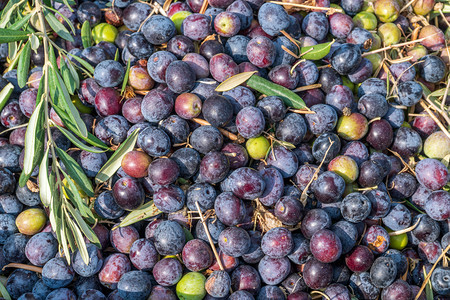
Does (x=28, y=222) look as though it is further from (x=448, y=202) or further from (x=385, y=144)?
(x=448, y=202)

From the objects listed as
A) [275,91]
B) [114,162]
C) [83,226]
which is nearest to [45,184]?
[83,226]

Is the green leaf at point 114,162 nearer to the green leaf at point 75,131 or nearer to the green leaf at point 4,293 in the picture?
the green leaf at point 75,131

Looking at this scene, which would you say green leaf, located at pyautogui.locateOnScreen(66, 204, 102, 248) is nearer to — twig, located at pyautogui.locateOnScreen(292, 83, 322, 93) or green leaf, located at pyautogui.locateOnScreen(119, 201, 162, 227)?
green leaf, located at pyautogui.locateOnScreen(119, 201, 162, 227)

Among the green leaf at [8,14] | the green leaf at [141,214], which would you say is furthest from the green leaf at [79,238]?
the green leaf at [8,14]

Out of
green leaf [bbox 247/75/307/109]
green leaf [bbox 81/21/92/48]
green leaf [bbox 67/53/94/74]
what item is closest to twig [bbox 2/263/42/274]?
green leaf [bbox 67/53/94/74]

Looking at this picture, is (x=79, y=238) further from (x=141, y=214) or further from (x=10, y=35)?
(x=10, y=35)

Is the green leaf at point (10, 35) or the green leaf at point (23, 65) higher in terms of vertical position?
the green leaf at point (10, 35)

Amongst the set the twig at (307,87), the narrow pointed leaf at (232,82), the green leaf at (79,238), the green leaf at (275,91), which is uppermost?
the narrow pointed leaf at (232,82)
